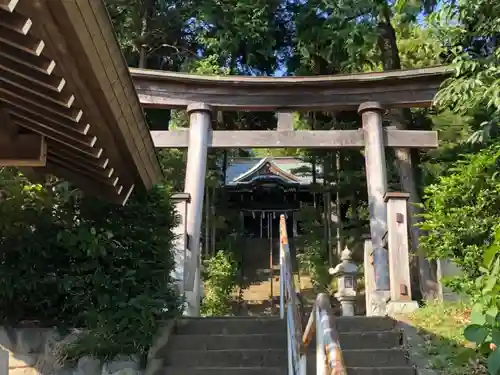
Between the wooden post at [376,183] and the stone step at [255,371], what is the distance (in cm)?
231

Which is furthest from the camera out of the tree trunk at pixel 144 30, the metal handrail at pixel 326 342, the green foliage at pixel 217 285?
the tree trunk at pixel 144 30

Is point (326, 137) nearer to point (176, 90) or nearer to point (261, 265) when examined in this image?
point (176, 90)

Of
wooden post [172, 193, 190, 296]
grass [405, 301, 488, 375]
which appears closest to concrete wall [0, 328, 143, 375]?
wooden post [172, 193, 190, 296]

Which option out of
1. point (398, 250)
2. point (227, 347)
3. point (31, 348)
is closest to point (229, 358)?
point (227, 347)

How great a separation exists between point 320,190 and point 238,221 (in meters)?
4.41

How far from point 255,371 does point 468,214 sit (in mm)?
2311

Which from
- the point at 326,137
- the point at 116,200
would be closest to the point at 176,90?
the point at 326,137

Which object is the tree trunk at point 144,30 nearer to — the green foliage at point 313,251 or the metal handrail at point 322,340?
the green foliage at point 313,251

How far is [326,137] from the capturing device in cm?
882

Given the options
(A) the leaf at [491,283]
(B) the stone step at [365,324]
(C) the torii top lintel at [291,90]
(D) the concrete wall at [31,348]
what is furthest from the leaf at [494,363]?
(C) the torii top lintel at [291,90]

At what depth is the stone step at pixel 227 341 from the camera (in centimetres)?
536

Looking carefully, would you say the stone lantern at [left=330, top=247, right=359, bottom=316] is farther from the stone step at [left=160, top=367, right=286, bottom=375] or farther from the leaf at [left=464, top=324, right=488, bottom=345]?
the leaf at [left=464, top=324, right=488, bottom=345]

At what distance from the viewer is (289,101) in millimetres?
8984

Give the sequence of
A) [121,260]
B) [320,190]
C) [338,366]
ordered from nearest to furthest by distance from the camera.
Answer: [338,366] → [121,260] → [320,190]
